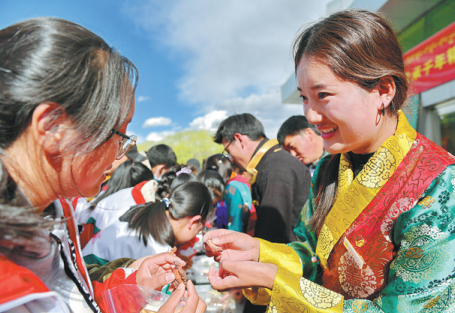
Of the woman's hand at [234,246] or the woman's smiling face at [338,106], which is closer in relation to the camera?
the woman's smiling face at [338,106]

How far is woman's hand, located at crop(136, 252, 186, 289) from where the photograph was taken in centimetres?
144

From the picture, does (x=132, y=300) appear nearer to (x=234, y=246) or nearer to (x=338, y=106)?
(x=234, y=246)

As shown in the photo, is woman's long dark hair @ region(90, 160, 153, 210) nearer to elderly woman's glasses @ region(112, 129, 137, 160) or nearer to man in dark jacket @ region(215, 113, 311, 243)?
man in dark jacket @ region(215, 113, 311, 243)

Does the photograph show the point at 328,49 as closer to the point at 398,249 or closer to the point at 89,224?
the point at 398,249

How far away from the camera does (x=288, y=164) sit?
2.75 meters

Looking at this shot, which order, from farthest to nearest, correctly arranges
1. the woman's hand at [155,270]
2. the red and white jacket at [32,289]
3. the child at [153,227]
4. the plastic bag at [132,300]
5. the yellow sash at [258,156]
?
the yellow sash at [258,156]
the child at [153,227]
the woman's hand at [155,270]
the plastic bag at [132,300]
the red and white jacket at [32,289]

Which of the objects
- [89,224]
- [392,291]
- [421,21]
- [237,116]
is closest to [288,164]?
[237,116]

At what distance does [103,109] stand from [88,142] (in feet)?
0.43

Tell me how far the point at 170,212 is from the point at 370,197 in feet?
6.24

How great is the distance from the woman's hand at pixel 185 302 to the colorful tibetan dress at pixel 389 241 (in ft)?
1.21

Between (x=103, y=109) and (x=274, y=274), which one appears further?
(x=274, y=274)

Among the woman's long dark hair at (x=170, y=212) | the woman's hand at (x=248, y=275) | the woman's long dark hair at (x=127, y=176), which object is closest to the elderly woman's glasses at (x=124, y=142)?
the woman's hand at (x=248, y=275)

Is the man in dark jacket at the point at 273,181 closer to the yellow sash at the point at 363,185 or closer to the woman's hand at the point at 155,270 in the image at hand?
the yellow sash at the point at 363,185

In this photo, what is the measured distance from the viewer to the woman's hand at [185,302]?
1.04 m
